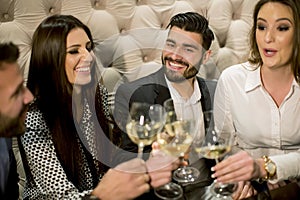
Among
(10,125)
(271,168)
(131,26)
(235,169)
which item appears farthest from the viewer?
(131,26)

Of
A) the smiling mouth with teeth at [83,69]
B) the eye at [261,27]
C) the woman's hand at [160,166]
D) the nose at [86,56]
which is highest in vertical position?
the eye at [261,27]

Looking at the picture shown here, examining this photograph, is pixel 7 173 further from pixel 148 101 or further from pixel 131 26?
pixel 131 26

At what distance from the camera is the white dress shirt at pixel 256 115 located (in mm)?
1527

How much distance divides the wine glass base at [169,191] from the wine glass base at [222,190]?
88mm

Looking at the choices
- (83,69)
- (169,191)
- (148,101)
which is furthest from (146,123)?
(148,101)

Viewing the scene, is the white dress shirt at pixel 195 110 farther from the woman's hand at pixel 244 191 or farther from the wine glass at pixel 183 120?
the woman's hand at pixel 244 191

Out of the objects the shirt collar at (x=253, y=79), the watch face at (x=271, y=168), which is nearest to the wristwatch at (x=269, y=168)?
the watch face at (x=271, y=168)

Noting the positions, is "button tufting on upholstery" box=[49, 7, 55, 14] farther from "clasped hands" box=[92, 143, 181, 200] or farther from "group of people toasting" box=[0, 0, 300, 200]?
"clasped hands" box=[92, 143, 181, 200]

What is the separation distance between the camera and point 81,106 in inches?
55.6

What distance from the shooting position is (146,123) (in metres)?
1.12

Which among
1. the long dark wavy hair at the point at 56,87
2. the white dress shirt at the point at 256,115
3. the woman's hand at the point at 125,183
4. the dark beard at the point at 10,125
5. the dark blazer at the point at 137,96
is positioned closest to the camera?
the dark beard at the point at 10,125

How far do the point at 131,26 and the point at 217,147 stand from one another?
2.54 ft

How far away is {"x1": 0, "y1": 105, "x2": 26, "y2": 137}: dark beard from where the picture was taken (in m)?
0.94

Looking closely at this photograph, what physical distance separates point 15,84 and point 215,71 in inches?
44.1
